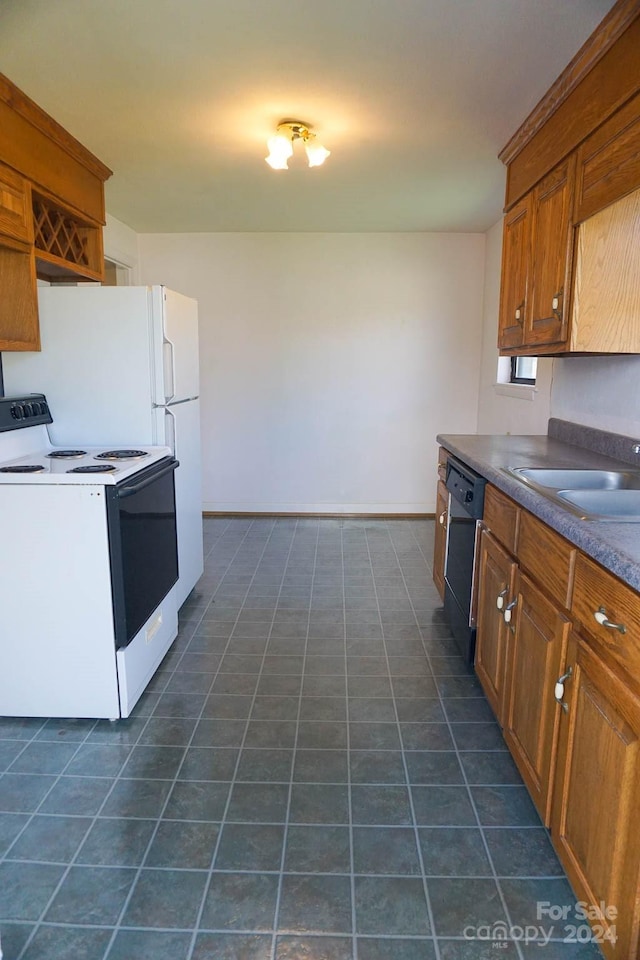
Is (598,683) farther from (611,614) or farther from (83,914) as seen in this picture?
(83,914)

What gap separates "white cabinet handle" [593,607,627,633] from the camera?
1.14m

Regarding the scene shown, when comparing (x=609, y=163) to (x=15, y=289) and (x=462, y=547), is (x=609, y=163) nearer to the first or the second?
(x=462, y=547)

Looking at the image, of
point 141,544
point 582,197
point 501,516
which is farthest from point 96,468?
point 582,197

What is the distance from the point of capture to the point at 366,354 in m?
4.94

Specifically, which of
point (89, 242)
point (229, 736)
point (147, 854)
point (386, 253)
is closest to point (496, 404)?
point (386, 253)

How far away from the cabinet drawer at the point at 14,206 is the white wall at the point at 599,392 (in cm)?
245

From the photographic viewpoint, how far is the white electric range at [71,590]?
6.72ft

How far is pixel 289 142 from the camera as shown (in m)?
2.72

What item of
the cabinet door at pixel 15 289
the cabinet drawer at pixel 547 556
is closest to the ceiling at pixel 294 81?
the cabinet door at pixel 15 289

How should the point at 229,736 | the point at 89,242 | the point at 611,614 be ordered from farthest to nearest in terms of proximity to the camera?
the point at 89,242 < the point at 229,736 < the point at 611,614

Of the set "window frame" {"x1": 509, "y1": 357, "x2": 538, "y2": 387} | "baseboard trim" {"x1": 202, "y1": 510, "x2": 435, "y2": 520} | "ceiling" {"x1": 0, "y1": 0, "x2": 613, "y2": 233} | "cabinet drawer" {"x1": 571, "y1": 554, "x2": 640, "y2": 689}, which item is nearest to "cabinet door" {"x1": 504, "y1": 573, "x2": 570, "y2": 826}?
"cabinet drawer" {"x1": 571, "y1": 554, "x2": 640, "y2": 689}

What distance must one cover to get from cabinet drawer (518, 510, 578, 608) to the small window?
2.42 m

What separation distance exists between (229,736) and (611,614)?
1437mm

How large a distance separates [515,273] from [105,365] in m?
1.97
